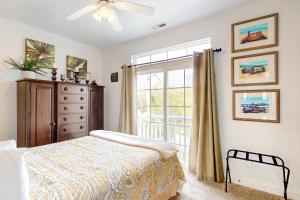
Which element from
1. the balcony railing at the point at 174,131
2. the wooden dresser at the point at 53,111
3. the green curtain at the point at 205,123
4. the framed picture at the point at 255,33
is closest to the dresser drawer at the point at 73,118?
the wooden dresser at the point at 53,111

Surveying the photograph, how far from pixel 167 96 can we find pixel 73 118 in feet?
6.20

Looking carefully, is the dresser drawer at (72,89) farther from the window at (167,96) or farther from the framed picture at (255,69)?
the framed picture at (255,69)

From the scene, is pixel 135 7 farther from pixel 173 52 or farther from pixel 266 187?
pixel 266 187

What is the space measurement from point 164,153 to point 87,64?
3156mm

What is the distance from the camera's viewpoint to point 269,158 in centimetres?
227

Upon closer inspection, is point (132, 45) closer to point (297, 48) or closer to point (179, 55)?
point (179, 55)

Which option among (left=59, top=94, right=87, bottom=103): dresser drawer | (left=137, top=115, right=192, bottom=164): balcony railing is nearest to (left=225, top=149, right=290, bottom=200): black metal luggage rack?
(left=137, top=115, right=192, bottom=164): balcony railing

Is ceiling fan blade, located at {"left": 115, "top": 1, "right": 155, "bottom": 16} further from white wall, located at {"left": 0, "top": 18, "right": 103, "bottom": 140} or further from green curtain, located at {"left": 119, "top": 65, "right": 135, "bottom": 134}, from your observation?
white wall, located at {"left": 0, "top": 18, "right": 103, "bottom": 140}

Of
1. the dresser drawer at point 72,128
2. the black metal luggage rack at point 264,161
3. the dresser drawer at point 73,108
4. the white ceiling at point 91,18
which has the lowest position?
the black metal luggage rack at point 264,161

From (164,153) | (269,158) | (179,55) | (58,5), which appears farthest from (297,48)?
(58,5)

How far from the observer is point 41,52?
3.28 meters

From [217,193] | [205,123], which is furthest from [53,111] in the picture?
[217,193]

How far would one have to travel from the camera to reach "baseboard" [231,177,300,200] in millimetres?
2086

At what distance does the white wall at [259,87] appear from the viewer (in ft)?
6.93
